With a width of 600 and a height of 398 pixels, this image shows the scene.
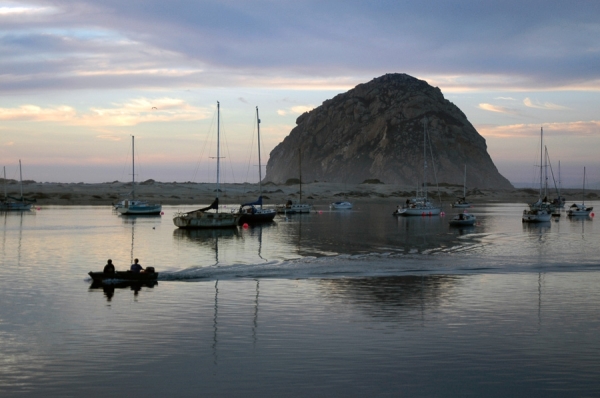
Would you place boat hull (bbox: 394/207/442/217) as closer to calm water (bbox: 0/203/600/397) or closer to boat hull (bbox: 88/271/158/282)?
calm water (bbox: 0/203/600/397)

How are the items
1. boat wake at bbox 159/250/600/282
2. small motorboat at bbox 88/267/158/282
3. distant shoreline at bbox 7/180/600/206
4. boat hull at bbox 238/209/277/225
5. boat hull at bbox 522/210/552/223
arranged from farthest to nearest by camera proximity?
distant shoreline at bbox 7/180/600/206 < boat hull at bbox 522/210/552/223 < boat hull at bbox 238/209/277/225 < boat wake at bbox 159/250/600/282 < small motorboat at bbox 88/267/158/282

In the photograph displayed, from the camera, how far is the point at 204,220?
73625 millimetres

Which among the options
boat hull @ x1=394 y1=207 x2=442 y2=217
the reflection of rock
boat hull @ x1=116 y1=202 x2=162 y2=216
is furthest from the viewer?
boat hull @ x1=394 y1=207 x2=442 y2=217

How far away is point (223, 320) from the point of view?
2461 cm

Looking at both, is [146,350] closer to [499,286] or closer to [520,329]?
[520,329]

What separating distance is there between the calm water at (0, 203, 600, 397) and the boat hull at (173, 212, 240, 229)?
24.2 m

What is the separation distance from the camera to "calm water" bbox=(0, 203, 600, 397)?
1705 centimetres

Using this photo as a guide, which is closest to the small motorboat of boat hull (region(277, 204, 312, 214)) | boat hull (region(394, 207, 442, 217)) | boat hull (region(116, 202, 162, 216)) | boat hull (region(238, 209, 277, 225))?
boat hull (region(238, 209, 277, 225))

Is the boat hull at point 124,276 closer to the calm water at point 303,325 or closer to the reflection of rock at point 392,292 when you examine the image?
the calm water at point 303,325

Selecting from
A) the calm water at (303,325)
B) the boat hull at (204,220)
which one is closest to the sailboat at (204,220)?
the boat hull at (204,220)

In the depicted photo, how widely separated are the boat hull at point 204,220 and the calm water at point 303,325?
953 inches

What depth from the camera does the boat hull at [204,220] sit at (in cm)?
7225

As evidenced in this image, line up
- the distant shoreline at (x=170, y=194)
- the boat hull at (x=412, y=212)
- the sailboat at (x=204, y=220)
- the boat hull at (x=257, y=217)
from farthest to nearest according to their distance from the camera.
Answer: the distant shoreline at (x=170, y=194) < the boat hull at (x=412, y=212) < the boat hull at (x=257, y=217) < the sailboat at (x=204, y=220)

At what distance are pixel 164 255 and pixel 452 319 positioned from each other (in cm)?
2697
